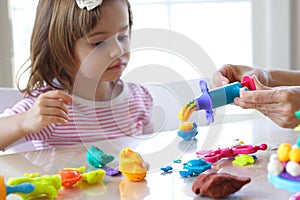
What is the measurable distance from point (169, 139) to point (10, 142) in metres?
0.31

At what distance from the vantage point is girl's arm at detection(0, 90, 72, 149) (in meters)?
1.01

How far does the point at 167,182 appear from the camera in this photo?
798 mm

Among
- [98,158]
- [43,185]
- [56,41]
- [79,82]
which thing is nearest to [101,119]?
[79,82]

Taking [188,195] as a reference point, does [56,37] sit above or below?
above

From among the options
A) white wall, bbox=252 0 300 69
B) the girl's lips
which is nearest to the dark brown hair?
the girl's lips

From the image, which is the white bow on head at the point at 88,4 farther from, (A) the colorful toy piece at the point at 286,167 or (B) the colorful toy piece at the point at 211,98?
(A) the colorful toy piece at the point at 286,167

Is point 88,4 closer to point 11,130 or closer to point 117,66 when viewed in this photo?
point 117,66

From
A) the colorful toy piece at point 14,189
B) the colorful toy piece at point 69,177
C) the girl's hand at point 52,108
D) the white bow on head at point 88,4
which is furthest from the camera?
the white bow on head at point 88,4

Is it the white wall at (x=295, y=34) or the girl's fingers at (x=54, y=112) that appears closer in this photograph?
the girl's fingers at (x=54, y=112)

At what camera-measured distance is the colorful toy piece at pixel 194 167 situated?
821 millimetres

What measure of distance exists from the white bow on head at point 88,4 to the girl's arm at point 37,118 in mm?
210

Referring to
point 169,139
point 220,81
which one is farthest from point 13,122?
point 220,81

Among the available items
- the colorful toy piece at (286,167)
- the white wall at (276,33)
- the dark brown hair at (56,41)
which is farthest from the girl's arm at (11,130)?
the white wall at (276,33)

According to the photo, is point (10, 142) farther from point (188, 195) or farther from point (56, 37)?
point (188, 195)
